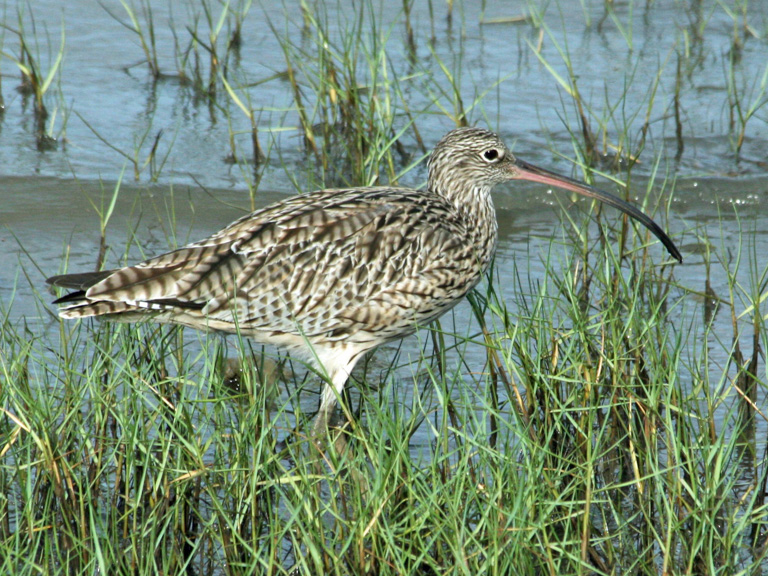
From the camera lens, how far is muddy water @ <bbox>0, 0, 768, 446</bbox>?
24.3 ft

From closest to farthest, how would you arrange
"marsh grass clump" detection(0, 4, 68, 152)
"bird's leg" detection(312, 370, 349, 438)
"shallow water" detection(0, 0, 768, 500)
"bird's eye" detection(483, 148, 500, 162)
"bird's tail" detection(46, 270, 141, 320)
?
"bird's tail" detection(46, 270, 141, 320)
"bird's leg" detection(312, 370, 349, 438)
"bird's eye" detection(483, 148, 500, 162)
"shallow water" detection(0, 0, 768, 500)
"marsh grass clump" detection(0, 4, 68, 152)

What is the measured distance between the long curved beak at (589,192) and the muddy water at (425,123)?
29.5 inches

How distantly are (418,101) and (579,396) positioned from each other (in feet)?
18.9

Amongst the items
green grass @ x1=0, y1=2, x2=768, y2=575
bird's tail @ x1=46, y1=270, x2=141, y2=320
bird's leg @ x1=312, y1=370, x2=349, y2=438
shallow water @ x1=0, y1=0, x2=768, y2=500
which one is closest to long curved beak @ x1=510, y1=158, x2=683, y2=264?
green grass @ x1=0, y1=2, x2=768, y2=575

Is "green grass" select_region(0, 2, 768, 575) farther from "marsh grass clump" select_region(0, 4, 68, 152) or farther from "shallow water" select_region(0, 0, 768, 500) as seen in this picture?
"marsh grass clump" select_region(0, 4, 68, 152)

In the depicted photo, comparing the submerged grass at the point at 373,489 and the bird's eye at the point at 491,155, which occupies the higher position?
the bird's eye at the point at 491,155

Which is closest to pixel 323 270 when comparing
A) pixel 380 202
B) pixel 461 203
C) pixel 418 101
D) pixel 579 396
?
pixel 380 202

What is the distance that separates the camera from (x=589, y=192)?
17.9 feet

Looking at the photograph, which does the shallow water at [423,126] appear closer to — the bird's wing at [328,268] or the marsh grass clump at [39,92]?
the marsh grass clump at [39,92]

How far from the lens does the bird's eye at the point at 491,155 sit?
5589 mm

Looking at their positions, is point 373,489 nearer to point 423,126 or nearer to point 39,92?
point 39,92

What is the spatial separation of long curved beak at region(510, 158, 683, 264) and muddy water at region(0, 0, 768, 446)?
75 centimetres

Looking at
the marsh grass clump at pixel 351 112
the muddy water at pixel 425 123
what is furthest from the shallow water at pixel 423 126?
the marsh grass clump at pixel 351 112

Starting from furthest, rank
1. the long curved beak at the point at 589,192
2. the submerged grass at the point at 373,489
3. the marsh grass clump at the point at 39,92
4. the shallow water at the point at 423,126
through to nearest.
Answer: the marsh grass clump at the point at 39,92 < the shallow water at the point at 423,126 < the long curved beak at the point at 589,192 < the submerged grass at the point at 373,489
